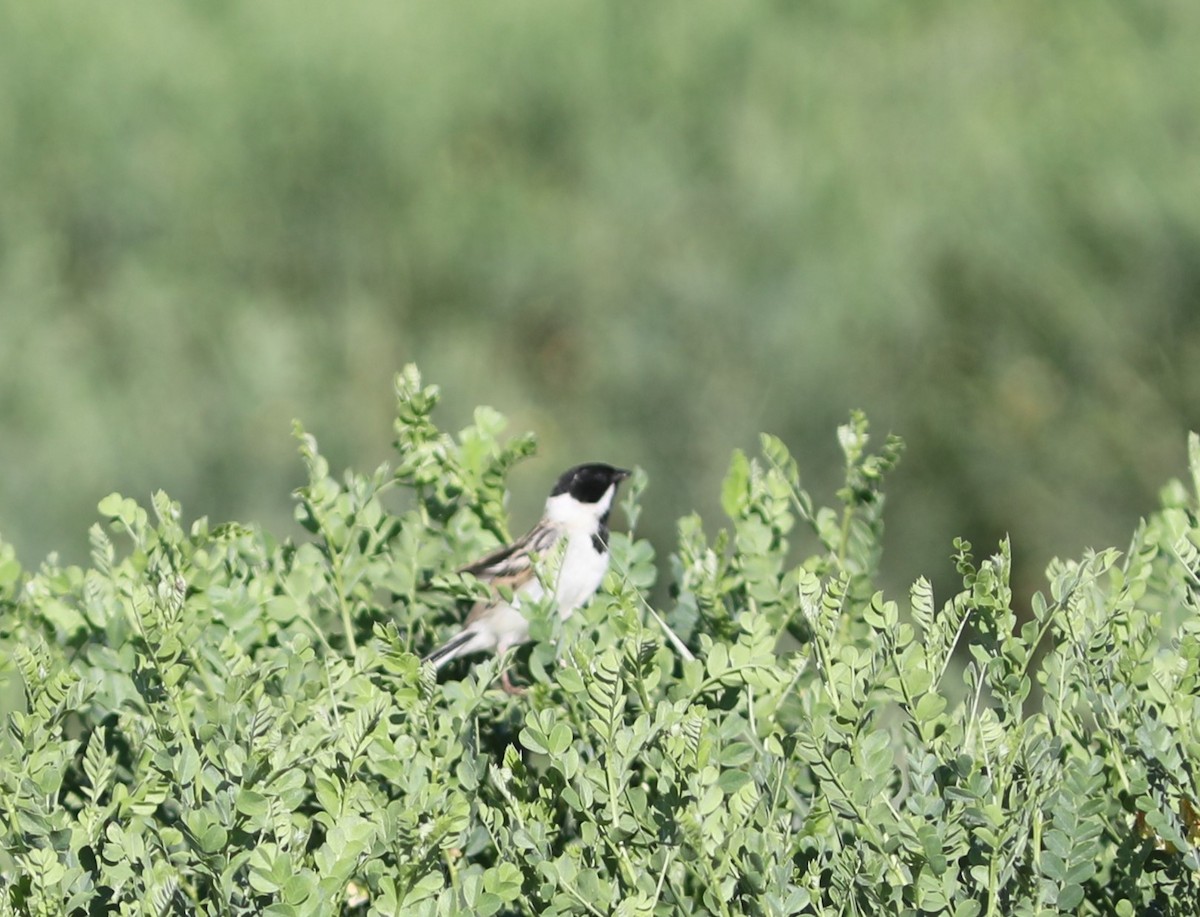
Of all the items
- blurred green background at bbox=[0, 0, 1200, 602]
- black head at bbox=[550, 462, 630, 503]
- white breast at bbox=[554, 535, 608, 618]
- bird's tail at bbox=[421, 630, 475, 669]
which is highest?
blurred green background at bbox=[0, 0, 1200, 602]

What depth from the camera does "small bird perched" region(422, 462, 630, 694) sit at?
2496 mm

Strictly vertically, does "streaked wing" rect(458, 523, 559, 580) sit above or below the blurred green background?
below

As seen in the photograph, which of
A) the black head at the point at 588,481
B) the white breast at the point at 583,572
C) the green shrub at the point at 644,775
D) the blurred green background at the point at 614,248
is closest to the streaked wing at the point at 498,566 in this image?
the white breast at the point at 583,572

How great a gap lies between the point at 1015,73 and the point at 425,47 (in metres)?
3.60

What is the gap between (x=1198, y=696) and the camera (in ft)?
6.31

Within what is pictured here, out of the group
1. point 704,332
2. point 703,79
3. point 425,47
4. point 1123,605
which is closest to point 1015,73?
point 703,79

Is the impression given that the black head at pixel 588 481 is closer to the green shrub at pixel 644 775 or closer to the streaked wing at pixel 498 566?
the streaked wing at pixel 498 566

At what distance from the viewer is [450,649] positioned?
8.55ft

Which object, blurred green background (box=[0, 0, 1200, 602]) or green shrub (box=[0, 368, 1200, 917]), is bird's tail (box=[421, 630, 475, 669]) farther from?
blurred green background (box=[0, 0, 1200, 602])

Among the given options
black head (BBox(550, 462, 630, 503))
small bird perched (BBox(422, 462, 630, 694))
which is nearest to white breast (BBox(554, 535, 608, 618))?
small bird perched (BBox(422, 462, 630, 694))

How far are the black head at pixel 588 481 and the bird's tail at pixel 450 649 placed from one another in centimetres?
108

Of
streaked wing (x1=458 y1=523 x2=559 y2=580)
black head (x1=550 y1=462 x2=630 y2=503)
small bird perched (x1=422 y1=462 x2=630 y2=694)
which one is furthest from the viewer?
black head (x1=550 y1=462 x2=630 y2=503)

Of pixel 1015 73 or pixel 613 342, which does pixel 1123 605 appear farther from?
pixel 1015 73

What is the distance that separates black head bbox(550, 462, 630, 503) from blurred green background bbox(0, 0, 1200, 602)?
3774 millimetres
